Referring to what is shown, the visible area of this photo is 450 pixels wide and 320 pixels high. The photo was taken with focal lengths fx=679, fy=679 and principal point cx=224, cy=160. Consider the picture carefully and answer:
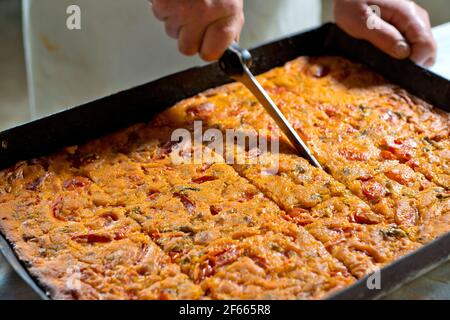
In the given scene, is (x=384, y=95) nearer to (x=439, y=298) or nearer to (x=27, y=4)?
(x=439, y=298)

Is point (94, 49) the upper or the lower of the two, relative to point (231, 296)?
upper

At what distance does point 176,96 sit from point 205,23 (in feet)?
1.27

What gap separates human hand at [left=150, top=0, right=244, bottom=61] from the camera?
279 centimetres

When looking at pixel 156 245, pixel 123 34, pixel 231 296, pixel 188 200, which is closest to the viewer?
pixel 231 296

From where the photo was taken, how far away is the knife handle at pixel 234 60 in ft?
9.32

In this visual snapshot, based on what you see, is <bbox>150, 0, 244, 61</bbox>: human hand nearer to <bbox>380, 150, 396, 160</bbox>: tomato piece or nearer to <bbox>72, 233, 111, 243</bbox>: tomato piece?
<bbox>380, 150, 396, 160</bbox>: tomato piece

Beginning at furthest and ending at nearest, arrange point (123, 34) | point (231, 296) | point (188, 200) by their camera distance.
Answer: point (123, 34)
point (188, 200)
point (231, 296)

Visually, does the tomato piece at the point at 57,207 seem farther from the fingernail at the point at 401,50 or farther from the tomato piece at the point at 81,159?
the fingernail at the point at 401,50

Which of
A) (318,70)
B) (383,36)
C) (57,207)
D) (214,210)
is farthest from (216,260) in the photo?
(383,36)

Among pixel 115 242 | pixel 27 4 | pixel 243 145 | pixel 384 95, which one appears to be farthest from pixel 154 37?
pixel 115 242

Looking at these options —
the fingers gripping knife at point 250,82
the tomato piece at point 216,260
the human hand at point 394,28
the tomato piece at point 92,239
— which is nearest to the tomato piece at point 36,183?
the tomato piece at point 92,239

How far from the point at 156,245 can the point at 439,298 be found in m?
0.92

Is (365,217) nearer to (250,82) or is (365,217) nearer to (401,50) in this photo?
(250,82)

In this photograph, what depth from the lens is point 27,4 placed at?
3568 mm
